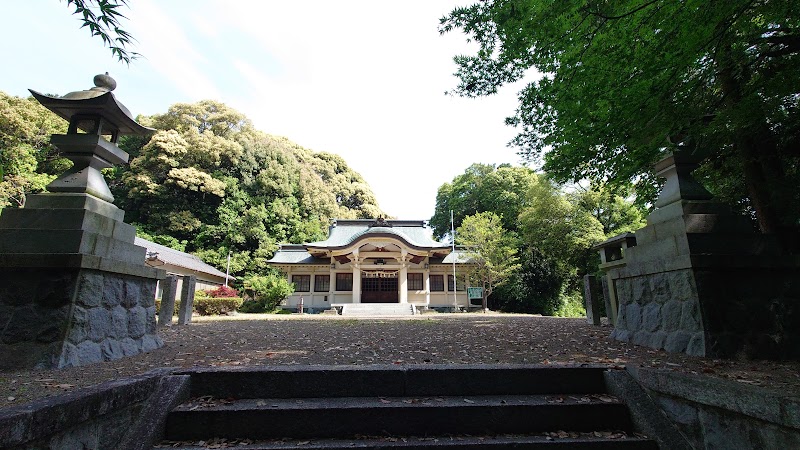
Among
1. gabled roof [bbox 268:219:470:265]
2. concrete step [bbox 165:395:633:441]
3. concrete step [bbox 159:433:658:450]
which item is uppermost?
gabled roof [bbox 268:219:470:265]

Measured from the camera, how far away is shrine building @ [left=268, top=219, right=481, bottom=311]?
1900 centimetres

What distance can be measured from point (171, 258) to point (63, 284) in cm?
1619

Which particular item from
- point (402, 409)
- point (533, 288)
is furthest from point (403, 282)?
point (402, 409)

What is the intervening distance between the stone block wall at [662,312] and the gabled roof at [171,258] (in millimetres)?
17249

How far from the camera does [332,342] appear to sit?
507cm

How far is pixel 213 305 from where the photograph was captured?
43.8 feet

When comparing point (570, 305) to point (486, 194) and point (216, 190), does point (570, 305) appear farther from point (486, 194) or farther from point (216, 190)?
point (216, 190)

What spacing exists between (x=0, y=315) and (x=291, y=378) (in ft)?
8.99

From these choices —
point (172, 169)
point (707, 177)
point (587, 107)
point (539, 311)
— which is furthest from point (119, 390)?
point (172, 169)

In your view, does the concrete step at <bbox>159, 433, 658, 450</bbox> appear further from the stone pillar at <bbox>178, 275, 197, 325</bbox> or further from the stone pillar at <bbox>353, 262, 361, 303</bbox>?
the stone pillar at <bbox>353, 262, 361, 303</bbox>

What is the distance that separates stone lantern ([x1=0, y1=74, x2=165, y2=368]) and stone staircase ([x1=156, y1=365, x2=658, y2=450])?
1.67 m

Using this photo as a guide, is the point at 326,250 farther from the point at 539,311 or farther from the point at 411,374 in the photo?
the point at 411,374

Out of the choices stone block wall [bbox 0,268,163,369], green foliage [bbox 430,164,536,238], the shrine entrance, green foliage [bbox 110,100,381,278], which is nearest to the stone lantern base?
stone block wall [bbox 0,268,163,369]

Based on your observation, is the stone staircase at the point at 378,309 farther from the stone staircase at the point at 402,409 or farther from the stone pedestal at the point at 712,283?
the stone staircase at the point at 402,409
